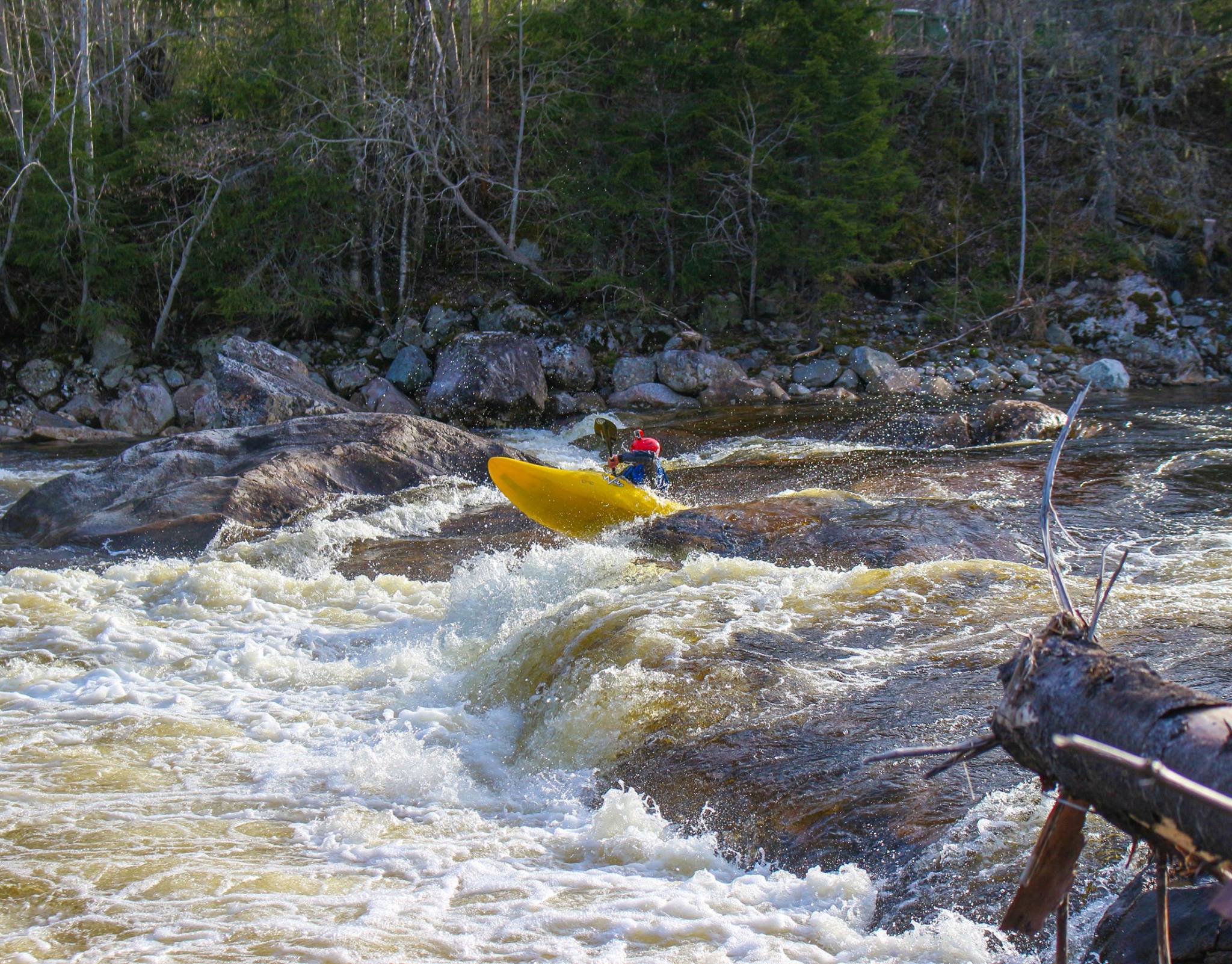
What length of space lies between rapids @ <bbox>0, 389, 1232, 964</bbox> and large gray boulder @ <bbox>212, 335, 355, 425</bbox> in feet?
14.6

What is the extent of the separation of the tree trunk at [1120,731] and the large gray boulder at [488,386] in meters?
11.2

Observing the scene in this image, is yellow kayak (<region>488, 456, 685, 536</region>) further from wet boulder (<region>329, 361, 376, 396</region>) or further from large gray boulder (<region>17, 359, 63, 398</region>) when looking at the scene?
large gray boulder (<region>17, 359, 63, 398</region>)

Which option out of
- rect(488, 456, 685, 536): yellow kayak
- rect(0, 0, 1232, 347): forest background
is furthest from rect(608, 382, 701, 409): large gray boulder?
rect(488, 456, 685, 536): yellow kayak

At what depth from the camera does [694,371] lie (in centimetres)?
1387

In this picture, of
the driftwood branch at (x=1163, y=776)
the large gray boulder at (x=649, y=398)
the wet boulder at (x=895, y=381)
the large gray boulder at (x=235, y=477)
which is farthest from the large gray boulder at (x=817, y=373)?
the driftwood branch at (x=1163, y=776)

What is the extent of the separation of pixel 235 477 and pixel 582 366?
22.2 ft

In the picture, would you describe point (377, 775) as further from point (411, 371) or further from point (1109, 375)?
point (1109, 375)

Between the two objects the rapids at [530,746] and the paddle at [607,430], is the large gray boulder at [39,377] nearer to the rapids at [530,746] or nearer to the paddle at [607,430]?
the rapids at [530,746]

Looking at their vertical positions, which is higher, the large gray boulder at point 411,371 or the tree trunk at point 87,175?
the tree trunk at point 87,175

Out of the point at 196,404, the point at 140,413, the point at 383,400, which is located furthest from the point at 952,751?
the point at 140,413

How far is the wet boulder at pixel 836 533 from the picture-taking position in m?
6.07

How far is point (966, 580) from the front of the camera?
545 centimetres

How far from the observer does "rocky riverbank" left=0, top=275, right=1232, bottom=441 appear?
42.2ft

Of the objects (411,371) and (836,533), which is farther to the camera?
(411,371)
